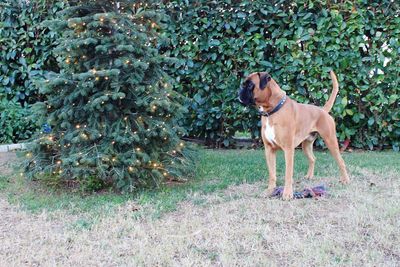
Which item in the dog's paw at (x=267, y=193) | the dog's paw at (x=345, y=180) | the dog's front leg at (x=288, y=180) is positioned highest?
the dog's front leg at (x=288, y=180)

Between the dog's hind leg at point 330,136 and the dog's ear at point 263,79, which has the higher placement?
the dog's ear at point 263,79

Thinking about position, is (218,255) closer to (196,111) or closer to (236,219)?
(236,219)

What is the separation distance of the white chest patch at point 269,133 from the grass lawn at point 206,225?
58 cm

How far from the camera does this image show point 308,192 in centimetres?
404

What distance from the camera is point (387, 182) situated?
4609 millimetres

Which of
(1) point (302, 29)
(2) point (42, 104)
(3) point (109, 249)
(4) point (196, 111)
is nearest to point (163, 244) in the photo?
(3) point (109, 249)

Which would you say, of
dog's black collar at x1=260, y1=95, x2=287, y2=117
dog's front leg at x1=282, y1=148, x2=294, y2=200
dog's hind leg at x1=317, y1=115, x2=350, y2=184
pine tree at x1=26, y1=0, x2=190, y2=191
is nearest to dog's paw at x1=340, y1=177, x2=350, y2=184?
dog's hind leg at x1=317, y1=115, x2=350, y2=184

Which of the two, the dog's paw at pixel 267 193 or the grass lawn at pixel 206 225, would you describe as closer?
A: the grass lawn at pixel 206 225

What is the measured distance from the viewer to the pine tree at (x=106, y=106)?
3.98 meters

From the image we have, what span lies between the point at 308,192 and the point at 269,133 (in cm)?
71

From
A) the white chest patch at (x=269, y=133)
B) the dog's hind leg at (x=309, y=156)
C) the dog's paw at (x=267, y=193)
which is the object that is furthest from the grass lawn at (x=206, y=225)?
the white chest patch at (x=269, y=133)

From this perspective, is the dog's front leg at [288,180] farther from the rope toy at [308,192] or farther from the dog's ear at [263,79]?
the dog's ear at [263,79]

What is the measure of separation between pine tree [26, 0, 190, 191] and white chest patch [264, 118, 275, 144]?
40.2 inches

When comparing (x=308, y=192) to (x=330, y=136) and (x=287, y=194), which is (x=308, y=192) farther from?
(x=330, y=136)
